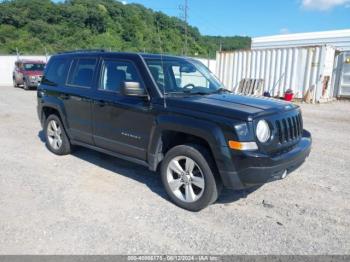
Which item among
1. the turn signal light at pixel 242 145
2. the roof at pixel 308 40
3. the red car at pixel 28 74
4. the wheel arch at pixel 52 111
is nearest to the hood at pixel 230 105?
the turn signal light at pixel 242 145

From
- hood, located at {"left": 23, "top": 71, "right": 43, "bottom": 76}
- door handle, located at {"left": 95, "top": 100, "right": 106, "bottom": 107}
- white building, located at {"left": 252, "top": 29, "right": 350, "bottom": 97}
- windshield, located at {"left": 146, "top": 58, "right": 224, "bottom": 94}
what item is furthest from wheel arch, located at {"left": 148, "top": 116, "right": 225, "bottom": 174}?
hood, located at {"left": 23, "top": 71, "right": 43, "bottom": 76}

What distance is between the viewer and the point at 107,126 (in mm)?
4891

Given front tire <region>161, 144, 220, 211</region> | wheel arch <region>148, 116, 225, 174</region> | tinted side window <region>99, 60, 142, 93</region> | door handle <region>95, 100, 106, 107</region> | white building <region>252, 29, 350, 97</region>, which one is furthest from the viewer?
white building <region>252, 29, 350, 97</region>

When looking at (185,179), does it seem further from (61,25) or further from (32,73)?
(61,25)

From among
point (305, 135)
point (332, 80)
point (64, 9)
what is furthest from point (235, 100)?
point (64, 9)

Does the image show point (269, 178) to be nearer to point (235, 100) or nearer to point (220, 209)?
point (220, 209)

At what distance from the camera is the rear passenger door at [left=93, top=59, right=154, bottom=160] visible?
14.4ft

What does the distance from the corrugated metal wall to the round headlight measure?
12.4m

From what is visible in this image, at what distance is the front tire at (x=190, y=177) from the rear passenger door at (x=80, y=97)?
1.80 m

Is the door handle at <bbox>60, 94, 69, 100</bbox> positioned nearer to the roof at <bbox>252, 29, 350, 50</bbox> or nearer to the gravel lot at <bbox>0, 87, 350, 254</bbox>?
the gravel lot at <bbox>0, 87, 350, 254</bbox>

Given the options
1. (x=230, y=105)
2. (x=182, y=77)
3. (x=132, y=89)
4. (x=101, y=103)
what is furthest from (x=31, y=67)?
(x=230, y=105)

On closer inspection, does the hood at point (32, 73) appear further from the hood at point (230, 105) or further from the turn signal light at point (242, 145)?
the turn signal light at point (242, 145)

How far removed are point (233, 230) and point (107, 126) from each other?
96.2 inches

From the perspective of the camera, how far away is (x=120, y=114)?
462cm
